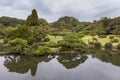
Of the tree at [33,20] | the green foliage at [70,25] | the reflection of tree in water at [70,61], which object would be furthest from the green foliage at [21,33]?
the green foliage at [70,25]

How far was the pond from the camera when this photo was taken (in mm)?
16656

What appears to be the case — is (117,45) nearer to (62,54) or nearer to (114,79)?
(62,54)

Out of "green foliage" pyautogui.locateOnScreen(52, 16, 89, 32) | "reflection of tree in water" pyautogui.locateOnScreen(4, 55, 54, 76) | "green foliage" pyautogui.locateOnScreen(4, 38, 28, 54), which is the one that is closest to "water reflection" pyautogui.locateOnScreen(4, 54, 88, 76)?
"reflection of tree in water" pyautogui.locateOnScreen(4, 55, 54, 76)

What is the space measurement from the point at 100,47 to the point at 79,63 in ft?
44.3

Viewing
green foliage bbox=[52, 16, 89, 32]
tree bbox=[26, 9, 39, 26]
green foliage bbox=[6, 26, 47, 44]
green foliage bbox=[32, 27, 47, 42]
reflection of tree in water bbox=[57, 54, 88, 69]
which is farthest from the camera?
green foliage bbox=[52, 16, 89, 32]

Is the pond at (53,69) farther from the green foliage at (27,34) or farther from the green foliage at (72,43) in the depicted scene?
the green foliage at (27,34)

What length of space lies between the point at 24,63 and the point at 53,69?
14.4ft

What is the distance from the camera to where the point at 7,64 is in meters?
22.0

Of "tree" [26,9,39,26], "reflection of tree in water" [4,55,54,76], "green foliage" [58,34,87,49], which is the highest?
"tree" [26,9,39,26]

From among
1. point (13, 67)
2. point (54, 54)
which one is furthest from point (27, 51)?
point (13, 67)

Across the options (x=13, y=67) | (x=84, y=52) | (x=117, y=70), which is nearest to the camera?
(x=117, y=70)

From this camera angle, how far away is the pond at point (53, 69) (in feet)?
54.6

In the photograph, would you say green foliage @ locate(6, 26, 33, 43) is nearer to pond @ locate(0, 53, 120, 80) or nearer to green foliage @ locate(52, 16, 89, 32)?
pond @ locate(0, 53, 120, 80)

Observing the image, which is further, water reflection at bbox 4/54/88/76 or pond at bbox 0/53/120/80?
water reflection at bbox 4/54/88/76
